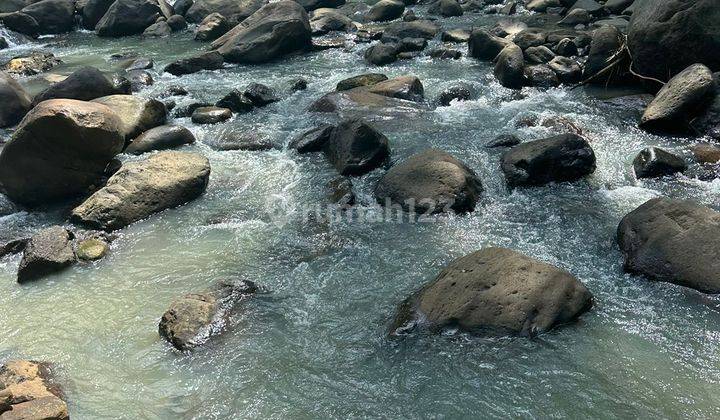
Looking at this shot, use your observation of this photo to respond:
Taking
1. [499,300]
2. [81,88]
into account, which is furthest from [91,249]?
[81,88]

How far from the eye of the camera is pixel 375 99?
11391 millimetres

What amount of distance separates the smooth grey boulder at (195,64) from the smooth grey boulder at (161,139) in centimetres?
461

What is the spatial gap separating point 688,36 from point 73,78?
451 inches

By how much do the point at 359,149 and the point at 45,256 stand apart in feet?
14.9

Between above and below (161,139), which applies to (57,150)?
above

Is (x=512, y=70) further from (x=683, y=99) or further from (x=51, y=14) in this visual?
(x=51, y=14)

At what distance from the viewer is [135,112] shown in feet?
35.2

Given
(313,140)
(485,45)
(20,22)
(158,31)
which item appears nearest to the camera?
(313,140)

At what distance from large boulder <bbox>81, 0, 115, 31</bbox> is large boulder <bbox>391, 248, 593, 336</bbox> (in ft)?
65.0

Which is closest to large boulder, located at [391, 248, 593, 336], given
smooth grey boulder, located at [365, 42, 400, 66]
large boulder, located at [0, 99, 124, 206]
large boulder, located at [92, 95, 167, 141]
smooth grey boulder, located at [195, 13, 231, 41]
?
large boulder, located at [0, 99, 124, 206]

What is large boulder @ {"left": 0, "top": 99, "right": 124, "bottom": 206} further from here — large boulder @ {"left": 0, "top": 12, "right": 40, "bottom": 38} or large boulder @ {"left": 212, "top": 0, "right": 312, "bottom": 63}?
large boulder @ {"left": 0, "top": 12, "right": 40, "bottom": 38}

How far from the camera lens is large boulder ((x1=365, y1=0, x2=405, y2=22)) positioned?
1908 cm

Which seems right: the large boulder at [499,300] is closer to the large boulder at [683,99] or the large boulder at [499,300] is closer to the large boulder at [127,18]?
the large boulder at [683,99]

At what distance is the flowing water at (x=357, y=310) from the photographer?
4973mm
